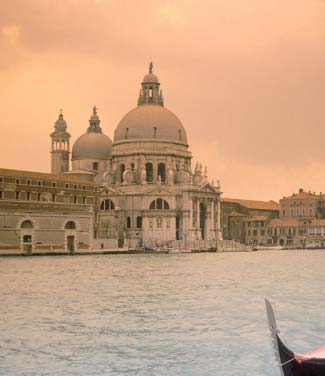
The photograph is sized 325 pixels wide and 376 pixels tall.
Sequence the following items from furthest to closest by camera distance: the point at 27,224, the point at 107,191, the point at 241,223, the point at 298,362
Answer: the point at 241,223 → the point at 107,191 → the point at 27,224 → the point at 298,362

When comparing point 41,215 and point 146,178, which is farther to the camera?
point 146,178

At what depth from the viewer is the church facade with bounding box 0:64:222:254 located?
8406 centimetres

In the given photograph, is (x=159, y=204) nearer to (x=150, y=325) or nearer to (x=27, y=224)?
(x=27, y=224)

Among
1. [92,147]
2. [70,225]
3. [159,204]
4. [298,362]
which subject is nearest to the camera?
[298,362]

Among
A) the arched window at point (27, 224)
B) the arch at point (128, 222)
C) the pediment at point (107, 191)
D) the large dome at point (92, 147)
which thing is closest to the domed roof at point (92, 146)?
the large dome at point (92, 147)

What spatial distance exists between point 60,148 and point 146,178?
585 inches

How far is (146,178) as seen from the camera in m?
89.9

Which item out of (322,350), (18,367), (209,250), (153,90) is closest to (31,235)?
(209,250)

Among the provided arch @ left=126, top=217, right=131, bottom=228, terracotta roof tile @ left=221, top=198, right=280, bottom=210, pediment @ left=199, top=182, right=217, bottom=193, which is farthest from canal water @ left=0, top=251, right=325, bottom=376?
terracotta roof tile @ left=221, top=198, right=280, bottom=210

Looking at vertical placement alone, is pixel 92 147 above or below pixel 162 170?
above

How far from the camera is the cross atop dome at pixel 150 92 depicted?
309 feet

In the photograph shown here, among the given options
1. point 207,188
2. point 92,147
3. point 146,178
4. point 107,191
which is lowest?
point 107,191

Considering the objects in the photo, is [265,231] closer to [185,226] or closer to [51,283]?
[185,226]

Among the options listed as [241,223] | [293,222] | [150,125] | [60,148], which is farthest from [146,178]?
[293,222]
